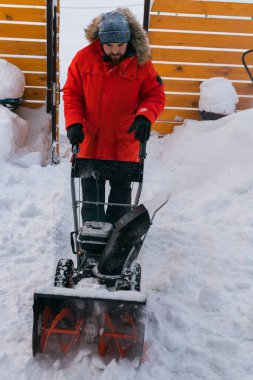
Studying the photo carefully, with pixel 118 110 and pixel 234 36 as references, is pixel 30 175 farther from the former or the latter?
pixel 234 36

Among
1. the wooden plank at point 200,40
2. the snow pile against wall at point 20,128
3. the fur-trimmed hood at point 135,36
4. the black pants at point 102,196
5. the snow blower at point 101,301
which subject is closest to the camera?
the snow blower at point 101,301

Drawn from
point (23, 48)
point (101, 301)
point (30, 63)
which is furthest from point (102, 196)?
point (23, 48)

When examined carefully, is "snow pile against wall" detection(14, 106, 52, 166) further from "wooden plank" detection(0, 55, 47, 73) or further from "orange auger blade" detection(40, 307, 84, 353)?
"orange auger blade" detection(40, 307, 84, 353)

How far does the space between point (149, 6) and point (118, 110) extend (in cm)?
448

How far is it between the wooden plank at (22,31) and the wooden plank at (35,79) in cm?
62

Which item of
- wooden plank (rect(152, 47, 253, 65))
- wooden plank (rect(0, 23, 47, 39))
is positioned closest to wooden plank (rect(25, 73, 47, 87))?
wooden plank (rect(0, 23, 47, 39))

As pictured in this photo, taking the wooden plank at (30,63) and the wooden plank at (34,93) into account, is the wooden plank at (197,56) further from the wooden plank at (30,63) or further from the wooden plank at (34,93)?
the wooden plank at (34,93)

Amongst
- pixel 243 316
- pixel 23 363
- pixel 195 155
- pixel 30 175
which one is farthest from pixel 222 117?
pixel 23 363

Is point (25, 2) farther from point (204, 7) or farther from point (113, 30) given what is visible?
point (113, 30)

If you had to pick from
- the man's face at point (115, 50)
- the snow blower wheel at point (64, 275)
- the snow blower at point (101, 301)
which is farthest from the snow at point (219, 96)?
the snow blower wheel at point (64, 275)

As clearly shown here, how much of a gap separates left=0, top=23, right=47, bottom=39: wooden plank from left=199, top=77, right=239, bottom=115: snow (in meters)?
2.90

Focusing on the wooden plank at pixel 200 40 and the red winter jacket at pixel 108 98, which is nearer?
the red winter jacket at pixel 108 98

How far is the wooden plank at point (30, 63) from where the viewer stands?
704 cm

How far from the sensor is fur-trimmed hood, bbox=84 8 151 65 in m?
3.10
